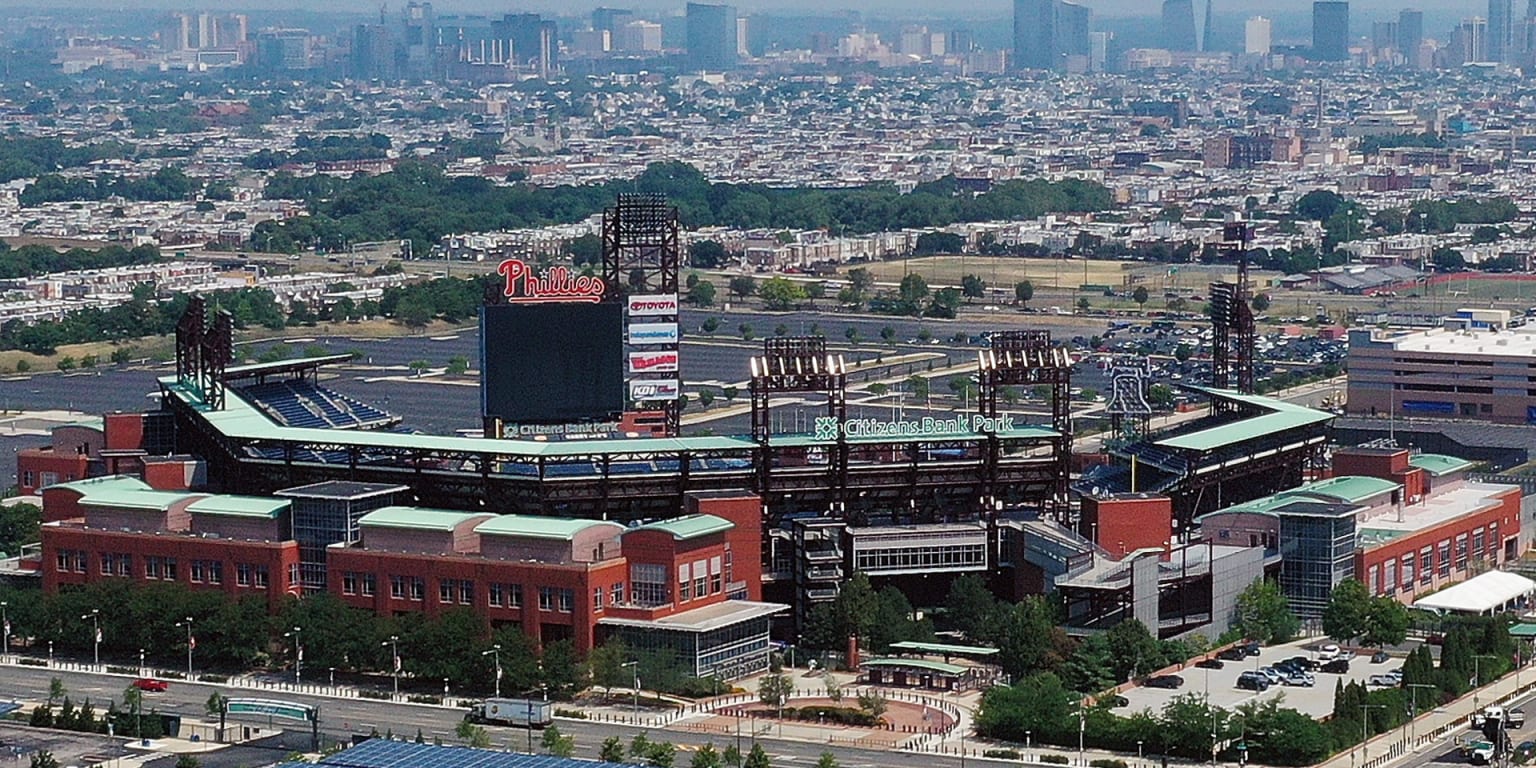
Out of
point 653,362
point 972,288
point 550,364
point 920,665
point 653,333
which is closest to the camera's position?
point 920,665

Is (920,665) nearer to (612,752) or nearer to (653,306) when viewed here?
(612,752)

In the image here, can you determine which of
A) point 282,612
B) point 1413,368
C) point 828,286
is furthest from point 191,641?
point 828,286

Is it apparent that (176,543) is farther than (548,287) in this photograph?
No

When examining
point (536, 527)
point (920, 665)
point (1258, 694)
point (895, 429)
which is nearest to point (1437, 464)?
point (895, 429)

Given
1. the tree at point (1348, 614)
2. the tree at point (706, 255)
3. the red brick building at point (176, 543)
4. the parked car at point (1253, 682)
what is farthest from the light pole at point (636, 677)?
Answer: the tree at point (706, 255)

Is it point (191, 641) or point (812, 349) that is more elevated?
point (812, 349)

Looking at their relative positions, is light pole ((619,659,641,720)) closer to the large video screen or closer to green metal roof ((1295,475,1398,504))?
the large video screen

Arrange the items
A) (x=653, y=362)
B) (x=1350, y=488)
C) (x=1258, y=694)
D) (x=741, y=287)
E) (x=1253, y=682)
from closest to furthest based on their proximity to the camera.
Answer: (x=1258, y=694), (x=1253, y=682), (x=1350, y=488), (x=653, y=362), (x=741, y=287)

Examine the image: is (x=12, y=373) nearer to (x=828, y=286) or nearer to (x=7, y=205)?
(x=828, y=286)
